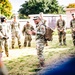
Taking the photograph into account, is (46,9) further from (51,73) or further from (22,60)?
(51,73)

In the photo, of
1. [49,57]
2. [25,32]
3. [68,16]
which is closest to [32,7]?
[68,16]

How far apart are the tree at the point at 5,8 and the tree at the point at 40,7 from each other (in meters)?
19.5

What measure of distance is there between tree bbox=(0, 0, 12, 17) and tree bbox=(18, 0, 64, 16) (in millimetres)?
19500

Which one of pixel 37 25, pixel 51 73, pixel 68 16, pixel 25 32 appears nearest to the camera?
pixel 51 73

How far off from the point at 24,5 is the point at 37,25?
51087mm

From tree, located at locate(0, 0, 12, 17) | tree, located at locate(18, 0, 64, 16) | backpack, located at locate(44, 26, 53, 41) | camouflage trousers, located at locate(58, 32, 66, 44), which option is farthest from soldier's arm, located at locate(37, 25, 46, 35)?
tree, located at locate(18, 0, 64, 16)

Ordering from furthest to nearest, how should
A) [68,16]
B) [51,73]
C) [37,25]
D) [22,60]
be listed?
[68,16], [22,60], [37,25], [51,73]

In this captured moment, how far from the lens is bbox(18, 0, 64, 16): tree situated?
5822cm

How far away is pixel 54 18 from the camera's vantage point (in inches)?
1529

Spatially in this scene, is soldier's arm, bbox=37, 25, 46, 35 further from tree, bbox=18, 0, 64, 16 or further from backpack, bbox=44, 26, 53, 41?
A: tree, bbox=18, 0, 64, 16

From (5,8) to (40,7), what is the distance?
21.1 metres

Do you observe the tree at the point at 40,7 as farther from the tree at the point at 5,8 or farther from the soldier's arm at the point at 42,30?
the soldier's arm at the point at 42,30

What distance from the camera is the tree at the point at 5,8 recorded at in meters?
36.6

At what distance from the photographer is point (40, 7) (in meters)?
58.0
